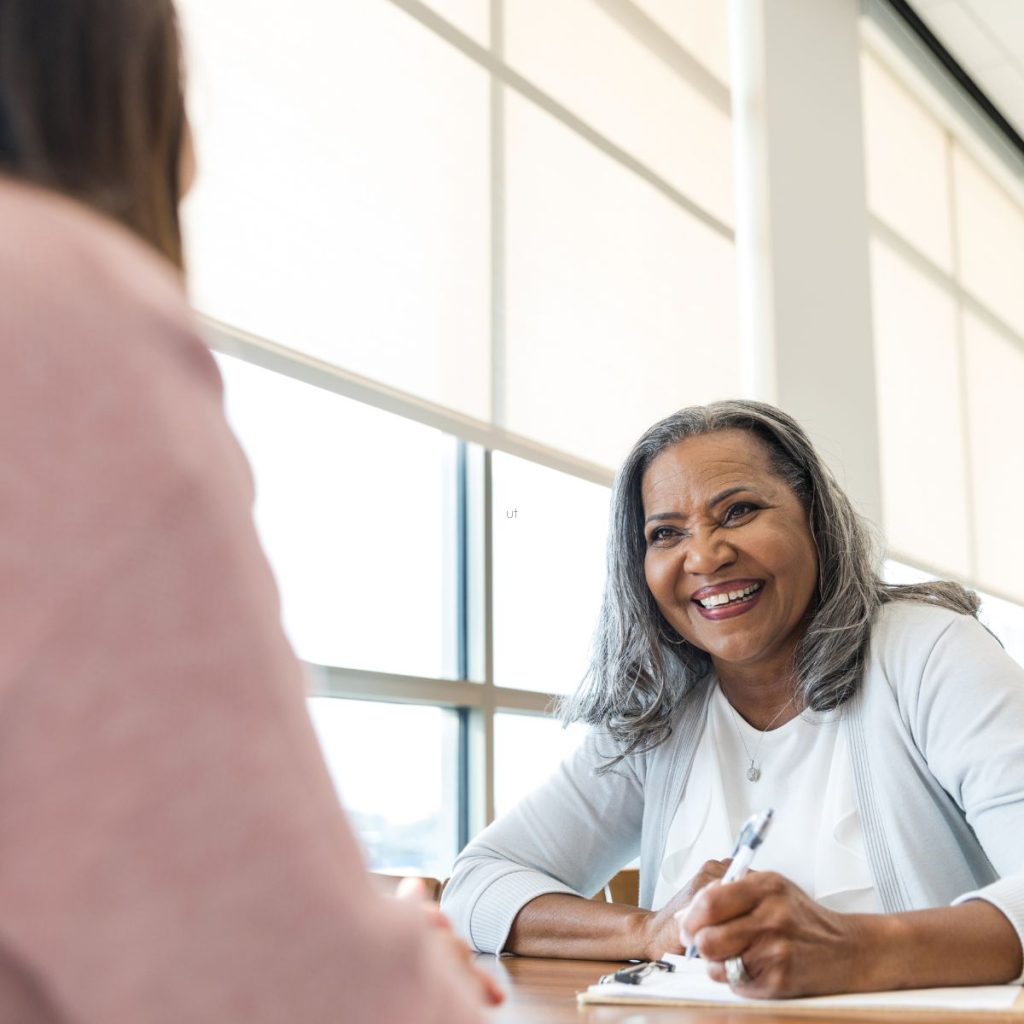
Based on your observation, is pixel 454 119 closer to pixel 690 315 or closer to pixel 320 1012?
pixel 690 315

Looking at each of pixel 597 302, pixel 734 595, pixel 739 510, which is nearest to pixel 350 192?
pixel 597 302

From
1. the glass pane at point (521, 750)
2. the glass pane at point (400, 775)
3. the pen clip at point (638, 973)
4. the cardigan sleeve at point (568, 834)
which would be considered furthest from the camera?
the glass pane at point (521, 750)

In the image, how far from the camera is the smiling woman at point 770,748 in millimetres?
1406

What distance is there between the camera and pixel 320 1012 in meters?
0.43

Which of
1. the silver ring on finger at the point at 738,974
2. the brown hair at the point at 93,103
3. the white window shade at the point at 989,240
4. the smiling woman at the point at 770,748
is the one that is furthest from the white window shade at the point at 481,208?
the white window shade at the point at 989,240

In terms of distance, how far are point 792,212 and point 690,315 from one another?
72cm

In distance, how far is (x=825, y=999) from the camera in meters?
1.19

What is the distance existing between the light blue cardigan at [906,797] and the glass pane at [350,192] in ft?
4.38

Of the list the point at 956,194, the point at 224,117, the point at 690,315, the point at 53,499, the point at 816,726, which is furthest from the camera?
the point at 956,194

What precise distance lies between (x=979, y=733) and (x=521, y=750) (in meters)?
2.14

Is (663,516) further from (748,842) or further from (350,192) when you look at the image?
(350,192)

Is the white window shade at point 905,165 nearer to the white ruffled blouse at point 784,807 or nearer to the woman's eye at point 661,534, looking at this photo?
the woman's eye at point 661,534

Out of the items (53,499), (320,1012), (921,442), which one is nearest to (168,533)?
(53,499)

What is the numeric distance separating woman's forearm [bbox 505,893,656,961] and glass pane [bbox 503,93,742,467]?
1985mm
